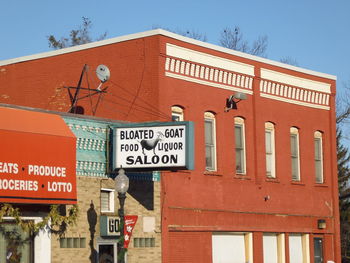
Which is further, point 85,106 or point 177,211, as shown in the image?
point 85,106

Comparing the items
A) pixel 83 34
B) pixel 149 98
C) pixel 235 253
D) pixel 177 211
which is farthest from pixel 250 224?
pixel 83 34

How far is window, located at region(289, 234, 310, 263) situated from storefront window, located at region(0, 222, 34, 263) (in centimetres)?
1405

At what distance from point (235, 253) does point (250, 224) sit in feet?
4.66

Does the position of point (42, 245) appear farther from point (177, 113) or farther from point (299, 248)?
point (299, 248)

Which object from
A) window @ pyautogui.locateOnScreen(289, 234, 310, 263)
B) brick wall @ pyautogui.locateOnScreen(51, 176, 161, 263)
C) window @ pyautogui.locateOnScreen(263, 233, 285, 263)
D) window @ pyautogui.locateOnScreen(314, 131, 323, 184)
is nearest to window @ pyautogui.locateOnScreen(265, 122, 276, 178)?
window @ pyautogui.locateOnScreen(263, 233, 285, 263)

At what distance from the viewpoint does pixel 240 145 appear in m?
33.8

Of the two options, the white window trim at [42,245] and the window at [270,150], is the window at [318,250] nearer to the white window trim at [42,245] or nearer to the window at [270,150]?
the window at [270,150]

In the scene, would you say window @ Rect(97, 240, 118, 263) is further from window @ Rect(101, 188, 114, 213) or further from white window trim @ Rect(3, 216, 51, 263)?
white window trim @ Rect(3, 216, 51, 263)

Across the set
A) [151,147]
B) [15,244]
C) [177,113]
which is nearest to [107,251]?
[151,147]

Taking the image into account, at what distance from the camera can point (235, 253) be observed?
3281 cm

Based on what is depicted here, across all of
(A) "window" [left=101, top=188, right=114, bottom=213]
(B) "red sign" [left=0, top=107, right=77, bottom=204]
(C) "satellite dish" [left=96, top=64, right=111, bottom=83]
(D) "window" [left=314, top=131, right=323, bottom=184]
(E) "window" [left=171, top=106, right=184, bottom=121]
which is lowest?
(A) "window" [left=101, top=188, right=114, bottom=213]

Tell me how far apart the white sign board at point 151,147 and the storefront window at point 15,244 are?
396 centimetres

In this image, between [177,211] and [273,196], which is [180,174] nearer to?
[177,211]

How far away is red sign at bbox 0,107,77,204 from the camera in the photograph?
76.2 feet
